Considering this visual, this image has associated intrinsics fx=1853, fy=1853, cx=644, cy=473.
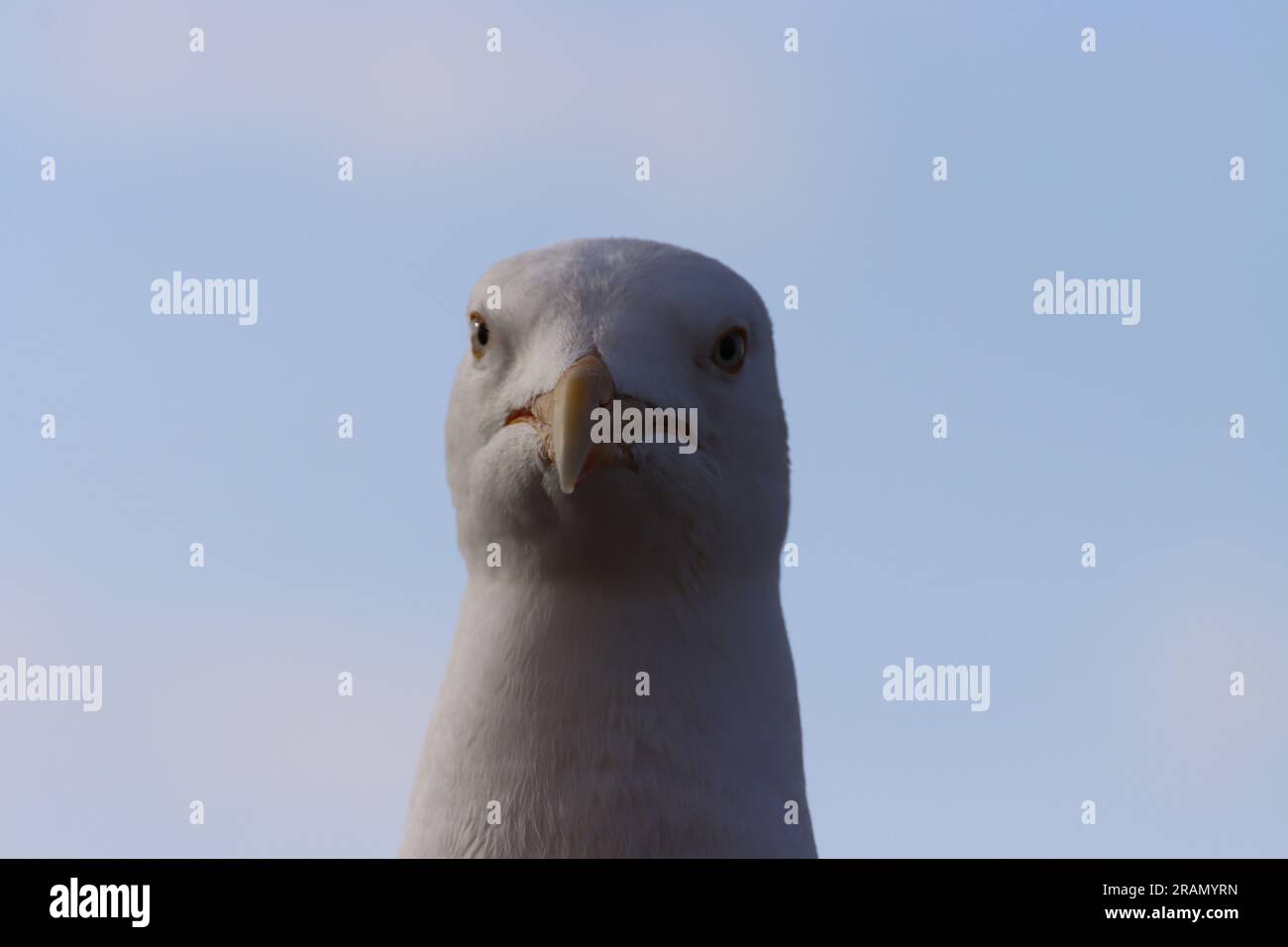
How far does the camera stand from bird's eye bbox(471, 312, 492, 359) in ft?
21.4

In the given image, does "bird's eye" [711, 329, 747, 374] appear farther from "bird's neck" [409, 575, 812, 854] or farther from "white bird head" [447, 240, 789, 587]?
"bird's neck" [409, 575, 812, 854]

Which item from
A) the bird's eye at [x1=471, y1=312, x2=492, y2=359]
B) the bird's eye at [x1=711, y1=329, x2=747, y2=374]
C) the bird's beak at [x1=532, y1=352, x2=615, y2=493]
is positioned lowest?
the bird's beak at [x1=532, y1=352, x2=615, y2=493]

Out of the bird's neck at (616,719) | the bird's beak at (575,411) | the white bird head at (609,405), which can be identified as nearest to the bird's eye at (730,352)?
the white bird head at (609,405)

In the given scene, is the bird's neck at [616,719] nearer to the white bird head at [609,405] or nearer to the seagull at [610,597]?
the seagull at [610,597]

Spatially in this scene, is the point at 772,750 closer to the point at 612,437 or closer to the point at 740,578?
the point at 740,578

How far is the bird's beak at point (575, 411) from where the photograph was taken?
5.71 meters

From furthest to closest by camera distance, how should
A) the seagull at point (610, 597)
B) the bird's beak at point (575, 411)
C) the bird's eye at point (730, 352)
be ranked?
the bird's eye at point (730, 352) → the seagull at point (610, 597) → the bird's beak at point (575, 411)

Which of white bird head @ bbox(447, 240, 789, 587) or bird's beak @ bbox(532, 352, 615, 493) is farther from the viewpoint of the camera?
white bird head @ bbox(447, 240, 789, 587)

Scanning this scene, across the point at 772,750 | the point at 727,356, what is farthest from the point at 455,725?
the point at 727,356

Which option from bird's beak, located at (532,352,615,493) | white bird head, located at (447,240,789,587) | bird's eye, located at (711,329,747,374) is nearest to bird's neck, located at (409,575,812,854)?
white bird head, located at (447,240,789,587)

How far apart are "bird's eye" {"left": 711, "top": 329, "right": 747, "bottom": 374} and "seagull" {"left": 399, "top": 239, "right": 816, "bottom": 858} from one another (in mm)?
11

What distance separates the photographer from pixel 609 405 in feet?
19.3

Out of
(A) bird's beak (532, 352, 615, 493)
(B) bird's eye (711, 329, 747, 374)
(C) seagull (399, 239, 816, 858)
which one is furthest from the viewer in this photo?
Result: (B) bird's eye (711, 329, 747, 374)

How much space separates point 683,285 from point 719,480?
2.35 feet
